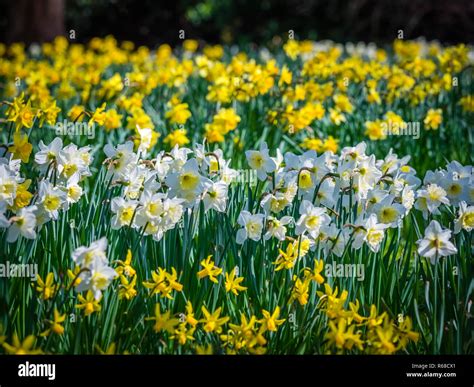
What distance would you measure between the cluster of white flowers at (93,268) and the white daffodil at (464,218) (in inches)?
41.9

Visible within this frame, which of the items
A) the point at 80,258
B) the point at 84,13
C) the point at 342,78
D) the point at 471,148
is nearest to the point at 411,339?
the point at 80,258

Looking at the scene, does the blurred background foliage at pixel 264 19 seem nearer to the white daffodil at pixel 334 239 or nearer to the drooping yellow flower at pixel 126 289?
the white daffodil at pixel 334 239

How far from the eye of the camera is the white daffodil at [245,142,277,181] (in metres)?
2.41

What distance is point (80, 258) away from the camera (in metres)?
1.85

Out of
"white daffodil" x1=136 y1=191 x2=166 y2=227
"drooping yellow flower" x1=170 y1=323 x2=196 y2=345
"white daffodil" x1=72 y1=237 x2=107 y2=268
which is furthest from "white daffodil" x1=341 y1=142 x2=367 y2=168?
"white daffodil" x1=72 y1=237 x2=107 y2=268

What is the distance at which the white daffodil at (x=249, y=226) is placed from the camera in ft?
7.22

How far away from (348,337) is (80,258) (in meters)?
0.72

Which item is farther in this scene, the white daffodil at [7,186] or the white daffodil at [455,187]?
the white daffodil at [455,187]

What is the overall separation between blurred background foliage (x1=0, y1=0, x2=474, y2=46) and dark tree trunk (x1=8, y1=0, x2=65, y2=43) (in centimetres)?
241

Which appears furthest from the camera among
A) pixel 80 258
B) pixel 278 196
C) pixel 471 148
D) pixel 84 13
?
pixel 84 13

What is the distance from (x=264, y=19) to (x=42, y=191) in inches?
357

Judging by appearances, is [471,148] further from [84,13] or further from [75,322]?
[84,13]

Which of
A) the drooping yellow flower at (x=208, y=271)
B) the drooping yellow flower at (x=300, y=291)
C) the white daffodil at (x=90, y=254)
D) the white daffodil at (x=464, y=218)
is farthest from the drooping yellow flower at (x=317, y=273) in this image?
the white daffodil at (x=90, y=254)

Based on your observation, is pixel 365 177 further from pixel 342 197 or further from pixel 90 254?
pixel 90 254
